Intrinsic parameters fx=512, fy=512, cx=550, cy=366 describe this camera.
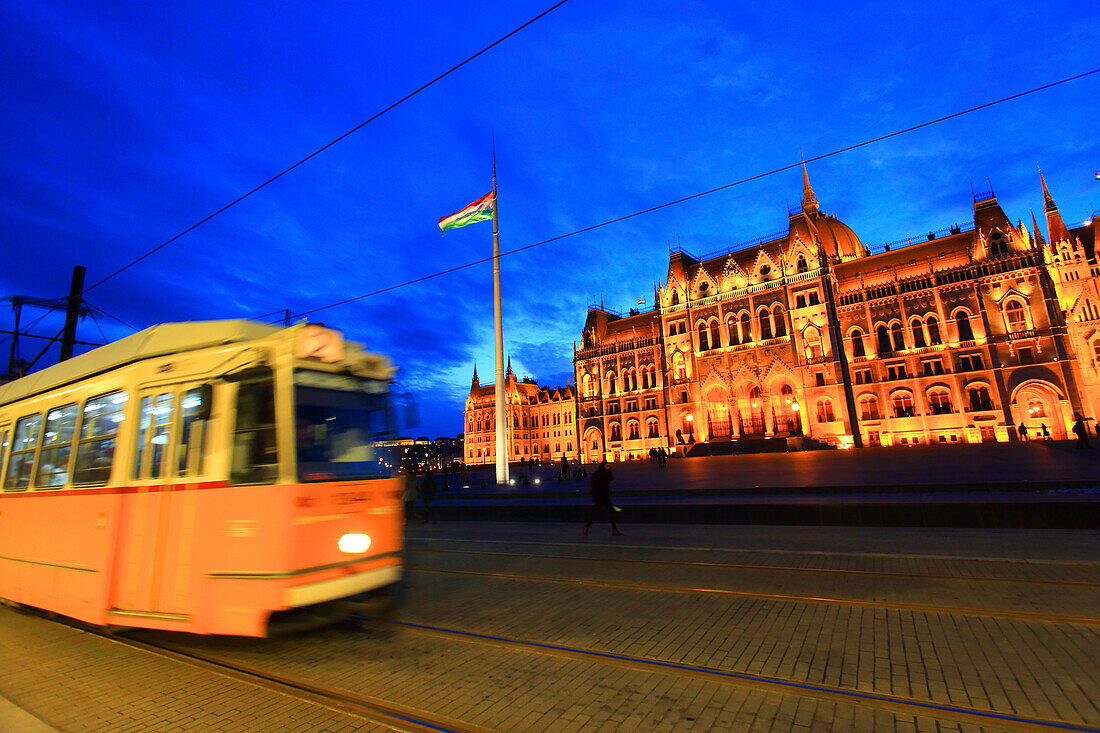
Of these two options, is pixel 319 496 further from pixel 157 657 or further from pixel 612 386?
pixel 612 386

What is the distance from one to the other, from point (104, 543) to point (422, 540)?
25.1 ft

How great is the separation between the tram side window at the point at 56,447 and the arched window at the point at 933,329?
55.9m

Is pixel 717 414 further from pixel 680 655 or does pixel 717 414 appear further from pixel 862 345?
pixel 680 655

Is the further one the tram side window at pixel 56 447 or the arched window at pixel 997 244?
the arched window at pixel 997 244

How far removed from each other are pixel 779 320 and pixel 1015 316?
18.2m

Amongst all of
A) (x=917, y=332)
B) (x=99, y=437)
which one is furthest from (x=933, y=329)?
(x=99, y=437)

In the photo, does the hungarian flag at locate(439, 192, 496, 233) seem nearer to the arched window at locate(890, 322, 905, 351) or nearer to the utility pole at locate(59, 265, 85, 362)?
the utility pole at locate(59, 265, 85, 362)

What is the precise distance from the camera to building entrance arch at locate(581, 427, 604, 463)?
220ft

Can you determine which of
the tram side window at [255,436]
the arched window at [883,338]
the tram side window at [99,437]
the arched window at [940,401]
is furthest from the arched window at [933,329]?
the tram side window at [99,437]

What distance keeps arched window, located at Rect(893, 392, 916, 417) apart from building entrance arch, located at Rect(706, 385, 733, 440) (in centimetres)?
1452

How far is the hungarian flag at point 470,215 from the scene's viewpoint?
26266mm

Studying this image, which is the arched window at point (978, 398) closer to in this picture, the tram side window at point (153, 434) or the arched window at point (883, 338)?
the arched window at point (883, 338)

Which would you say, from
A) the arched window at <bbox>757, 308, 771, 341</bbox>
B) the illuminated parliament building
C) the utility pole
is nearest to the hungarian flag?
the utility pole

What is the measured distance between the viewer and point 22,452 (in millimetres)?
6973
